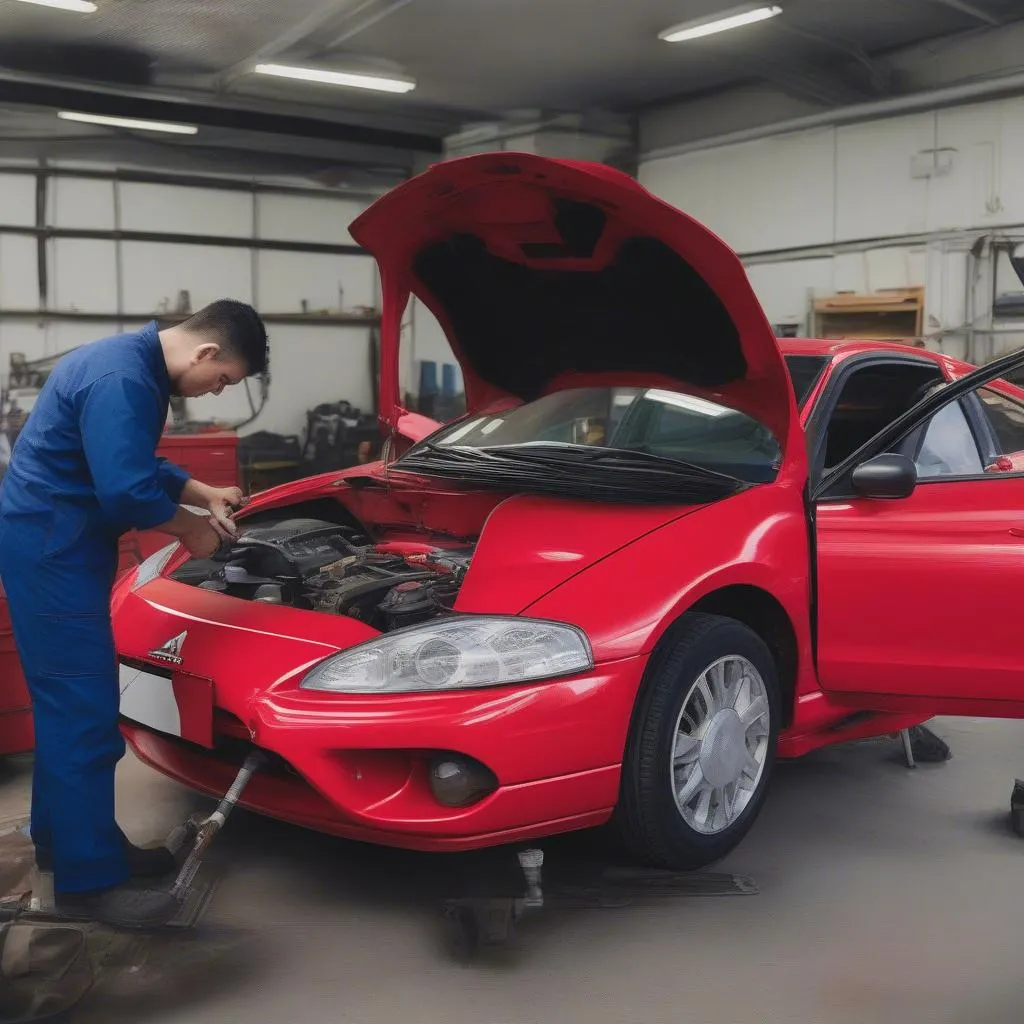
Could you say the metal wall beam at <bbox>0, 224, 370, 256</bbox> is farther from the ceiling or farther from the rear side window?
the rear side window

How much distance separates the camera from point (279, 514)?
3.72 m

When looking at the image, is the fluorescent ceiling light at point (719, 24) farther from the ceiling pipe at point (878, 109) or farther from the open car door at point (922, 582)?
the open car door at point (922, 582)

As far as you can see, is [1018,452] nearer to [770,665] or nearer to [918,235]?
[770,665]

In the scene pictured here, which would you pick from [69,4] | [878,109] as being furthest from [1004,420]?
[69,4]

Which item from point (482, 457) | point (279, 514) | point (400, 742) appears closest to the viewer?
point (400, 742)

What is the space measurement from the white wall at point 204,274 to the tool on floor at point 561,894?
9.03 meters

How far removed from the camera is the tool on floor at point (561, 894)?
96.1 inches

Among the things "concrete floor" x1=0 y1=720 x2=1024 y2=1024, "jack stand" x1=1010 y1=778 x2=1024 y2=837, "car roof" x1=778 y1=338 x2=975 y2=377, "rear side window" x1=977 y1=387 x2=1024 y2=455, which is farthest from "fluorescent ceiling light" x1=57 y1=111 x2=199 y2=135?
"jack stand" x1=1010 y1=778 x2=1024 y2=837

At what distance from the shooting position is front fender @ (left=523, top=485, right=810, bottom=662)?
2443 mm

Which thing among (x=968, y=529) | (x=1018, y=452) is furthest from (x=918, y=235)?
(x=968, y=529)

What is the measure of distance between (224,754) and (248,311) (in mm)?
1043

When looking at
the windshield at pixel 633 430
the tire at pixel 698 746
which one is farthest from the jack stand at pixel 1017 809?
the windshield at pixel 633 430

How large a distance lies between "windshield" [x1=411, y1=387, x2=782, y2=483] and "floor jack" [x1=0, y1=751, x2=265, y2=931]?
4.13ft

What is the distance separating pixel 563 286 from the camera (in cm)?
320
